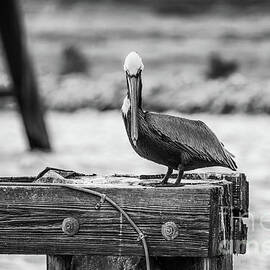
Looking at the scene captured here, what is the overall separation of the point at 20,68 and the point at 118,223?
31.6 feet

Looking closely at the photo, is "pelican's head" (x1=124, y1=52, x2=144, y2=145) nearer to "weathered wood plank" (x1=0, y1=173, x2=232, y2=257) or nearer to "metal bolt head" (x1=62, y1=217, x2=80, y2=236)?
"weathered wood plank" (x1=0, y1=173, x2=232, y2=257)

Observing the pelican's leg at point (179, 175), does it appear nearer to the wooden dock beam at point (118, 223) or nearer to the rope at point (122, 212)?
the wooden dock beam at point (118, 223)

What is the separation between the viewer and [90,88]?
34344mm

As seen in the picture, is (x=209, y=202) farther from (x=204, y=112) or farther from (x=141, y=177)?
(x=204, y=112)

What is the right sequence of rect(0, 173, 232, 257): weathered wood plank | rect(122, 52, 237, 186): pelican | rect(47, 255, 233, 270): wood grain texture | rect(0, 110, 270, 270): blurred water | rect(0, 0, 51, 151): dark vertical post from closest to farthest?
rect(0, 173, 232, 257): weathered wood plank
rect(47, 255, 233, 270): wood grain texture
rect(122, 52, 237, 186): pelican
rect(0, 110, 270, 270): blurred water
rect(0, 0, 51, 151): dark vertical post

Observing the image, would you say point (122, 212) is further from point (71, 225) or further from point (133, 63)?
point (133, 63)

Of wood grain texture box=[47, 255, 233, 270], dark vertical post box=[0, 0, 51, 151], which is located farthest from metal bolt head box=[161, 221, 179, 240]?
dark vertical post box=[0, 0, 51, 151]

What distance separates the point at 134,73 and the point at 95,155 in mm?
12842

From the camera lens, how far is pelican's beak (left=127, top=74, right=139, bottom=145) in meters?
3.86

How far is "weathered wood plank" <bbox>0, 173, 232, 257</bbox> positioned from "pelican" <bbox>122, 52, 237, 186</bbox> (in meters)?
0.17

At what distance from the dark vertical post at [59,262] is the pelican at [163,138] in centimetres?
42

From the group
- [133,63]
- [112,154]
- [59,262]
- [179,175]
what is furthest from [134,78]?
[112,154]

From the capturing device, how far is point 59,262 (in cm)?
388

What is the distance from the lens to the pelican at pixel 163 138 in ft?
12.8
